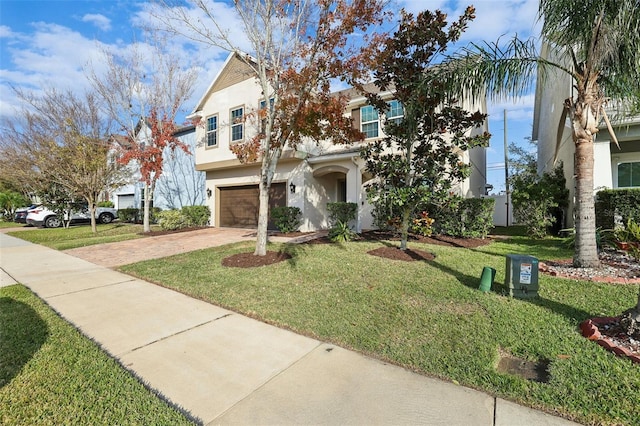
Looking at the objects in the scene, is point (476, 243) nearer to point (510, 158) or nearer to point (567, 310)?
point (567, 310)

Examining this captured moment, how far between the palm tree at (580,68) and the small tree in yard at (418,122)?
34.4 inches

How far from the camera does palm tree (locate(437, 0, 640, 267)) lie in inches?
209

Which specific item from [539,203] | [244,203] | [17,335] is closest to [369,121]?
[539,203]

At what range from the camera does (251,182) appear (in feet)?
50.9

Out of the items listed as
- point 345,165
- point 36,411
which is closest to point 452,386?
point 36,411

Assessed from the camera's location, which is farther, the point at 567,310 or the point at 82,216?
the point at 82,216

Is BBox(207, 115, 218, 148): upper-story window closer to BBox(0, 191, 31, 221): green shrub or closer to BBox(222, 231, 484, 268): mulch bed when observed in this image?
BBox(222, 231, 484, 268): mulch bed

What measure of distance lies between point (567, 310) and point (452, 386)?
103 inches

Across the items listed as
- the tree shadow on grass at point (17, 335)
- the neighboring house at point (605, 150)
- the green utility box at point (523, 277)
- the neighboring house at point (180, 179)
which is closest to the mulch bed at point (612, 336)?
the green utility box at point (523, 277)

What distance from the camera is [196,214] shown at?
54.6 feet

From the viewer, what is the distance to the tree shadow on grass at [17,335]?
3.04 meters

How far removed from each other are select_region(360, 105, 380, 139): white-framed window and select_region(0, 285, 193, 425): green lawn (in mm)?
→ 11931

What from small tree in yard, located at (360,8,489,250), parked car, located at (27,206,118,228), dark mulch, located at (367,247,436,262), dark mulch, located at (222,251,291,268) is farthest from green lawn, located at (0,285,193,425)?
parked car, located at (27,206,118,228)

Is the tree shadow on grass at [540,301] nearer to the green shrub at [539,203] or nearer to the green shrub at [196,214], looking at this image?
the green shrub at [539,203]
